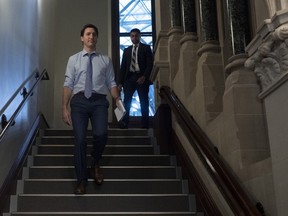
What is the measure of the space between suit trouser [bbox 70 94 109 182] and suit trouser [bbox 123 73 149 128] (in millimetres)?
2613

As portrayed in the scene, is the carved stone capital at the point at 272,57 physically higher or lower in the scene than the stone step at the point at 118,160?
higher

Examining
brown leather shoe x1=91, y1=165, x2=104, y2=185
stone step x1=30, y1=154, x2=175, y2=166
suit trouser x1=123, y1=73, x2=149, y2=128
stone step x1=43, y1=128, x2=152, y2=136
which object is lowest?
brown leather shoe x1=91, y1=165, x2=104, y2=185

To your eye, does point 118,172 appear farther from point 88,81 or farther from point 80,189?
point 88,81

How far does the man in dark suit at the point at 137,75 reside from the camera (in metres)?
7.82

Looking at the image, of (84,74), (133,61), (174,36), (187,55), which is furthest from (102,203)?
(133,61)

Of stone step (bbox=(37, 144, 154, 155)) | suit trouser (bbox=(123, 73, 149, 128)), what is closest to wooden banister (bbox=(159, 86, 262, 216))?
stone step (bbox=(37, 144, 154, 155))

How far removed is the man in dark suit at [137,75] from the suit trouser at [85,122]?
8.64 feet

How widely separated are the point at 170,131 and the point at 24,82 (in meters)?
2.04

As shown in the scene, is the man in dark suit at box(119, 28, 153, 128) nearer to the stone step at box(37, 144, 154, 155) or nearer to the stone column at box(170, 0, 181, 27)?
the stone column at box(170, 0, 181, 27)

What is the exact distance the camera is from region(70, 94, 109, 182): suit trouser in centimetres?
499

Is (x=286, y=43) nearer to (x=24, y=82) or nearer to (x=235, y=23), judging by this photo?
(x=235, y=23)

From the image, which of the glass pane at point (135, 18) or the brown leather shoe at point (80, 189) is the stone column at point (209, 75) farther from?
the glass pane at point (135, 18)

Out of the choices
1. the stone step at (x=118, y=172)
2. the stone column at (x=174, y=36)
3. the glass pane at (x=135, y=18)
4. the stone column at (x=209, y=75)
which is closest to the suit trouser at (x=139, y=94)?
the stone column at (x=174, y=36)

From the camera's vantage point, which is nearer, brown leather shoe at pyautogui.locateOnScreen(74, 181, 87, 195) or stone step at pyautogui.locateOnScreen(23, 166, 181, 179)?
brown leather shoe at pyautogui.locateOnScreen(74, 181, 87, 195)
